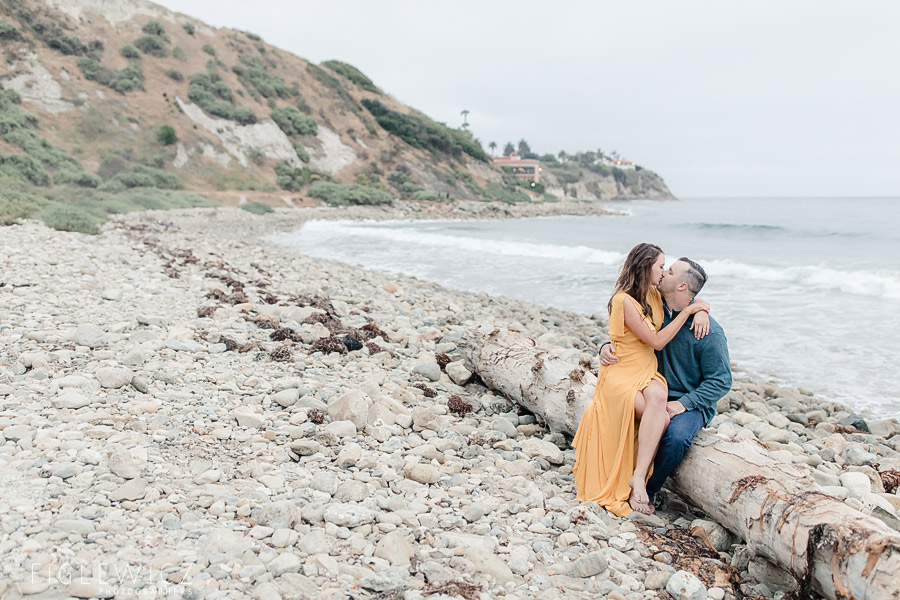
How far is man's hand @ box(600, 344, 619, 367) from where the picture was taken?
3.88m

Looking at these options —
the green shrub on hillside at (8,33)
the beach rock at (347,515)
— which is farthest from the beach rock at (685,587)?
the green shrub on hillside at (8,33)

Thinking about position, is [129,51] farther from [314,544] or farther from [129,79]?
[314,544]

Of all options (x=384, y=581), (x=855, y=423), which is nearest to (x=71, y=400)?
(x=384, y=581)

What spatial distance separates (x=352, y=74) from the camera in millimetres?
70000

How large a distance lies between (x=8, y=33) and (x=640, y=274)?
175ft

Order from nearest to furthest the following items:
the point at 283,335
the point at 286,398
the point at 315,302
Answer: the point at 286,398 → the point at 283,335 → the point at 315,302

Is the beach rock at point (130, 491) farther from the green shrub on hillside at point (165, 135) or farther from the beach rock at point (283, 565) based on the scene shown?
the green shrub on hillside at point (165, 135)

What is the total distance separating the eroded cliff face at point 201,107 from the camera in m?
40.1

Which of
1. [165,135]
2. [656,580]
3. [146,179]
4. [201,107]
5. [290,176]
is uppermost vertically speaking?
[201,107]

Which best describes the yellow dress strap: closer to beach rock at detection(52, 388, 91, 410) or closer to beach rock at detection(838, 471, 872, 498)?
beach rock at detection(838, 471, 872, 498)

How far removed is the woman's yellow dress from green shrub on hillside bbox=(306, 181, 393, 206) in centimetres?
4402

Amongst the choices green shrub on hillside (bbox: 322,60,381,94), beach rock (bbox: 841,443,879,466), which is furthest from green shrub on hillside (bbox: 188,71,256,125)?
beach rock (bbox: 841,443,879,466)

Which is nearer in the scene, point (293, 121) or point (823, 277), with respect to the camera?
point (823, 277)

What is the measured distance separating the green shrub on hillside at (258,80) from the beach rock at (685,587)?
58.3m
